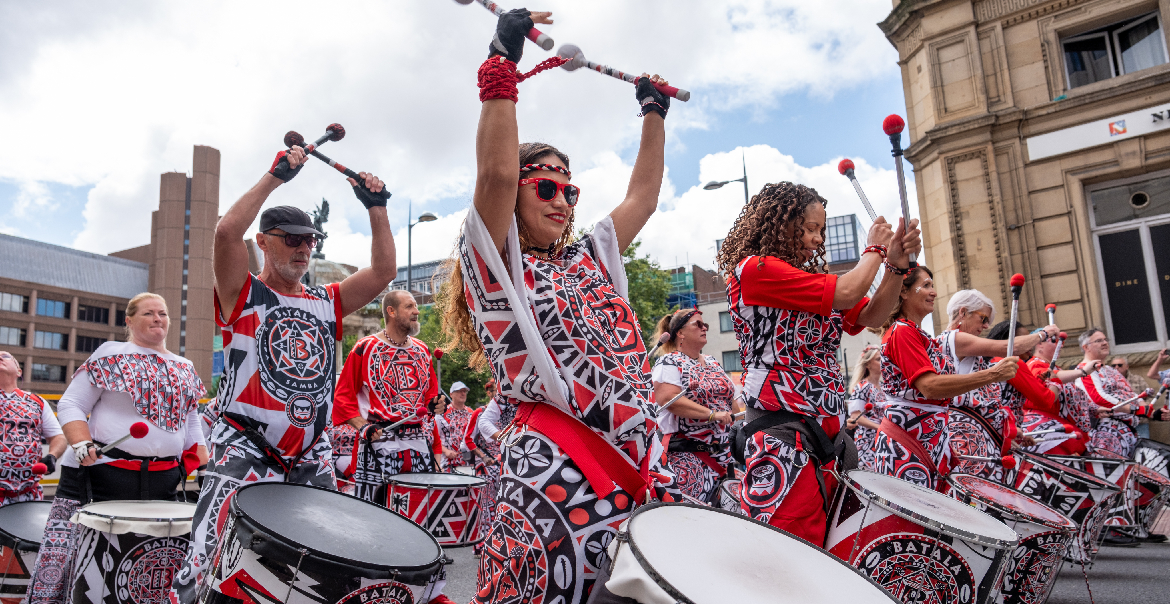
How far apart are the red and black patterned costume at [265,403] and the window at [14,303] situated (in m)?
81.3

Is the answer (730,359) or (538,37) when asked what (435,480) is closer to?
(538,37)

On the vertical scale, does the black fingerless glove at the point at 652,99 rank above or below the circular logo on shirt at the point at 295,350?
above

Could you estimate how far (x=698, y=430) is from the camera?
259 inches

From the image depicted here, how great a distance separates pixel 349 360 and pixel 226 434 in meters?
3.44

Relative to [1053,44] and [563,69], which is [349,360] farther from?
[1053,44]

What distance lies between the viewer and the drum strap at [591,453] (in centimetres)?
199

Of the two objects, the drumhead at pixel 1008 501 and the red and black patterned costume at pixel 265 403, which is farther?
the drumhead at pixel 1008 501

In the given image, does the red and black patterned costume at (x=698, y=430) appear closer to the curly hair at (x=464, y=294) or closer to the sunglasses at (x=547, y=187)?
the curly hair at (x=464, y=294)

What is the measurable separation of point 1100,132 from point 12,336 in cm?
8062

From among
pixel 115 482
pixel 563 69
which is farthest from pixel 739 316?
pixel 115 482

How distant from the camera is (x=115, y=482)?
474 centimetres

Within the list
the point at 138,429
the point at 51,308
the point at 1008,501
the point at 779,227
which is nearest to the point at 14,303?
the point at 51,308

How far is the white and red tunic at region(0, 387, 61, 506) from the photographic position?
18.1ft

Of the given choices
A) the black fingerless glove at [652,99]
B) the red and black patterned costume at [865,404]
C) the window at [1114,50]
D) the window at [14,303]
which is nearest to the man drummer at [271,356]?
the black fingerless glove at [652,99]
